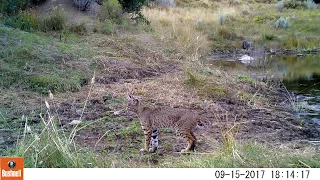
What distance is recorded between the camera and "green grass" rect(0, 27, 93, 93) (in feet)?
27.4

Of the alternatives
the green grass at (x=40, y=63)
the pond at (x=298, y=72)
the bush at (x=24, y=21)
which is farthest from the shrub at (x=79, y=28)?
the pond at (x=298, y=72)

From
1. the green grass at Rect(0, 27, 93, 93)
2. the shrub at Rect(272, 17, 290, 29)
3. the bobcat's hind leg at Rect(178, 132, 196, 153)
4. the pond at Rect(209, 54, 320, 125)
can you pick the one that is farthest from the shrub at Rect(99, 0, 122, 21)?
the bobcat's hind leg at Rect(178, 132, 196, 153)

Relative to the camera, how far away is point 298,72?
526 inches

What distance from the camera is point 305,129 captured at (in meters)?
7.32

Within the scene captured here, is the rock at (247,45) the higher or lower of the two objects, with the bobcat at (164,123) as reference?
lower

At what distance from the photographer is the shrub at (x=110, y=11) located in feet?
49.3

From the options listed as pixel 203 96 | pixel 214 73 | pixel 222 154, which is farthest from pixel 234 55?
pixel 222 154

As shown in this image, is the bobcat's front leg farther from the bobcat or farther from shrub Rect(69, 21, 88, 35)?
shrub Rect(69, 21, 88, 35)

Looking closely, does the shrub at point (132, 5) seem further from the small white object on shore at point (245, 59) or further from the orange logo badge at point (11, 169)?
the orange logo badge at point (11, 169)

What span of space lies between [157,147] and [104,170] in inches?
79.7

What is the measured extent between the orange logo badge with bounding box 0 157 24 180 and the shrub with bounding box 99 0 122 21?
1146 centimetres

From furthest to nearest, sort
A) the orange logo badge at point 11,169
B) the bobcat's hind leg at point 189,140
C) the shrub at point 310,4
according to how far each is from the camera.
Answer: the shrub at point 310,4 < the bobcat's hind leg at point 189,140 < the orange logo badge at point 11,169

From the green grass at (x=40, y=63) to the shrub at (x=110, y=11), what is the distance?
4.03 meters

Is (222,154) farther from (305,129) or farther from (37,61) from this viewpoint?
(37,61)
